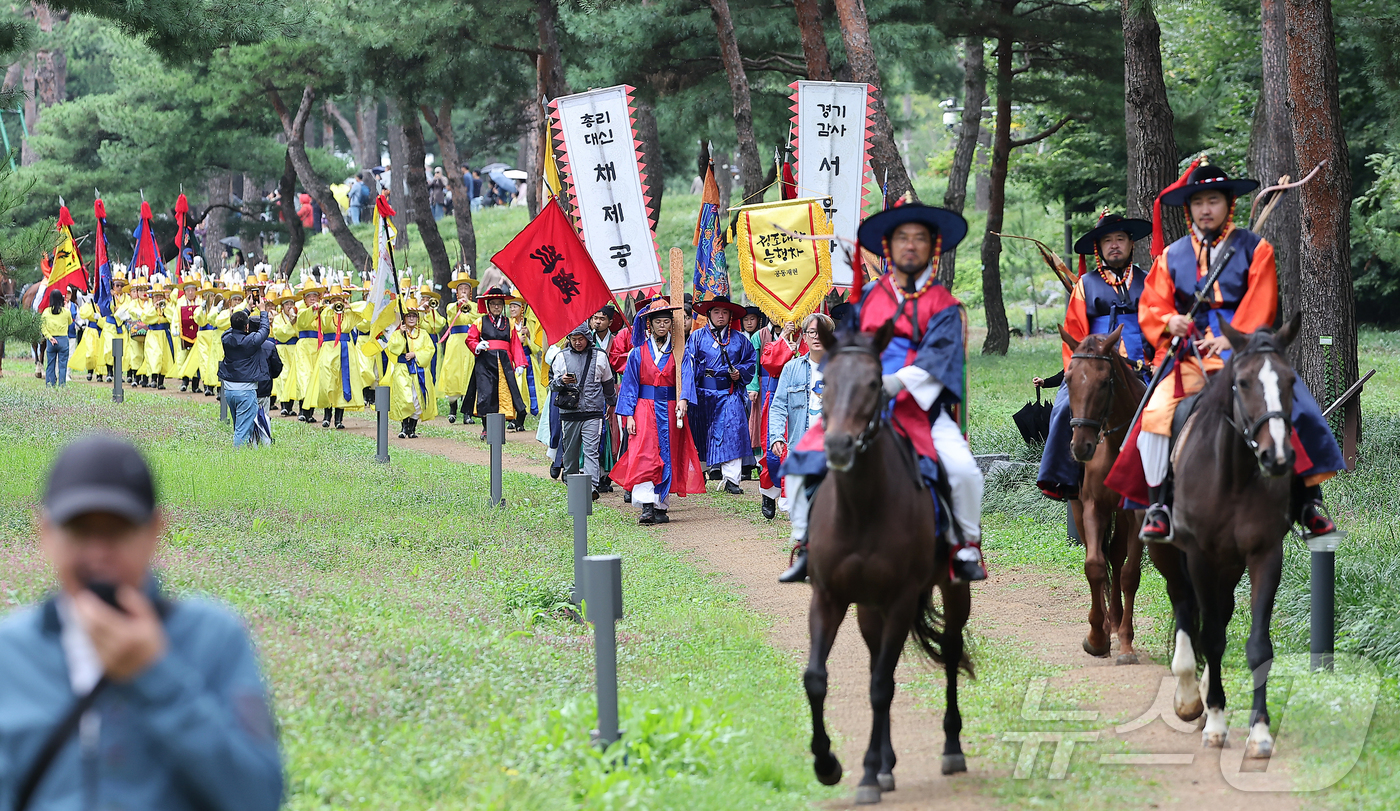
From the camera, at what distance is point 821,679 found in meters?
5.74

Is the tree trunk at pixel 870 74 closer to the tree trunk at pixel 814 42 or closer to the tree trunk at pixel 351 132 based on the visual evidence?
the tree trunk at pixel 814 42

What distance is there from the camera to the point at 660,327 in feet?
47.8

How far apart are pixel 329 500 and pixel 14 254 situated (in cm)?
385

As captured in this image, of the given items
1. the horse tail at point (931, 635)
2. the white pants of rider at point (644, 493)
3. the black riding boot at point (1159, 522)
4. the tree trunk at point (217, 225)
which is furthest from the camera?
the tree trunk at point (217, 225)

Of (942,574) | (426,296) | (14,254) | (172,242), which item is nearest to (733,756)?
(942,574)

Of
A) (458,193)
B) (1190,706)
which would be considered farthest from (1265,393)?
(458,193)

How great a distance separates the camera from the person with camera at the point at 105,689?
2564 mm

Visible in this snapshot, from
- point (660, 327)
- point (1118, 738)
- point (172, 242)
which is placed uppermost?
point (172, 242)

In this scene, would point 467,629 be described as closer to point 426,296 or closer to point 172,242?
point 426,296

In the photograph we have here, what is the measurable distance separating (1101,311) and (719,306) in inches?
241

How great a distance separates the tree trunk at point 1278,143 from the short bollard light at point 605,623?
6.00 metres

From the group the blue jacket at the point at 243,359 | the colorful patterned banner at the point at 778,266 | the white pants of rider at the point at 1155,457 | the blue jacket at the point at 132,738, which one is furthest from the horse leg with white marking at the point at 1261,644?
the blue jacket at the point at 243,359

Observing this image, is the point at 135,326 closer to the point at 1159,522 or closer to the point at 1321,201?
the point at 1321,201

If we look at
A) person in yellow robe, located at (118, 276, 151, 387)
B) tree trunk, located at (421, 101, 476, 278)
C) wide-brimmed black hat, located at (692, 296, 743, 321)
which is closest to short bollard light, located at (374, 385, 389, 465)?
wide-brimmed black hat, located at (692, 296, 743, 321)
